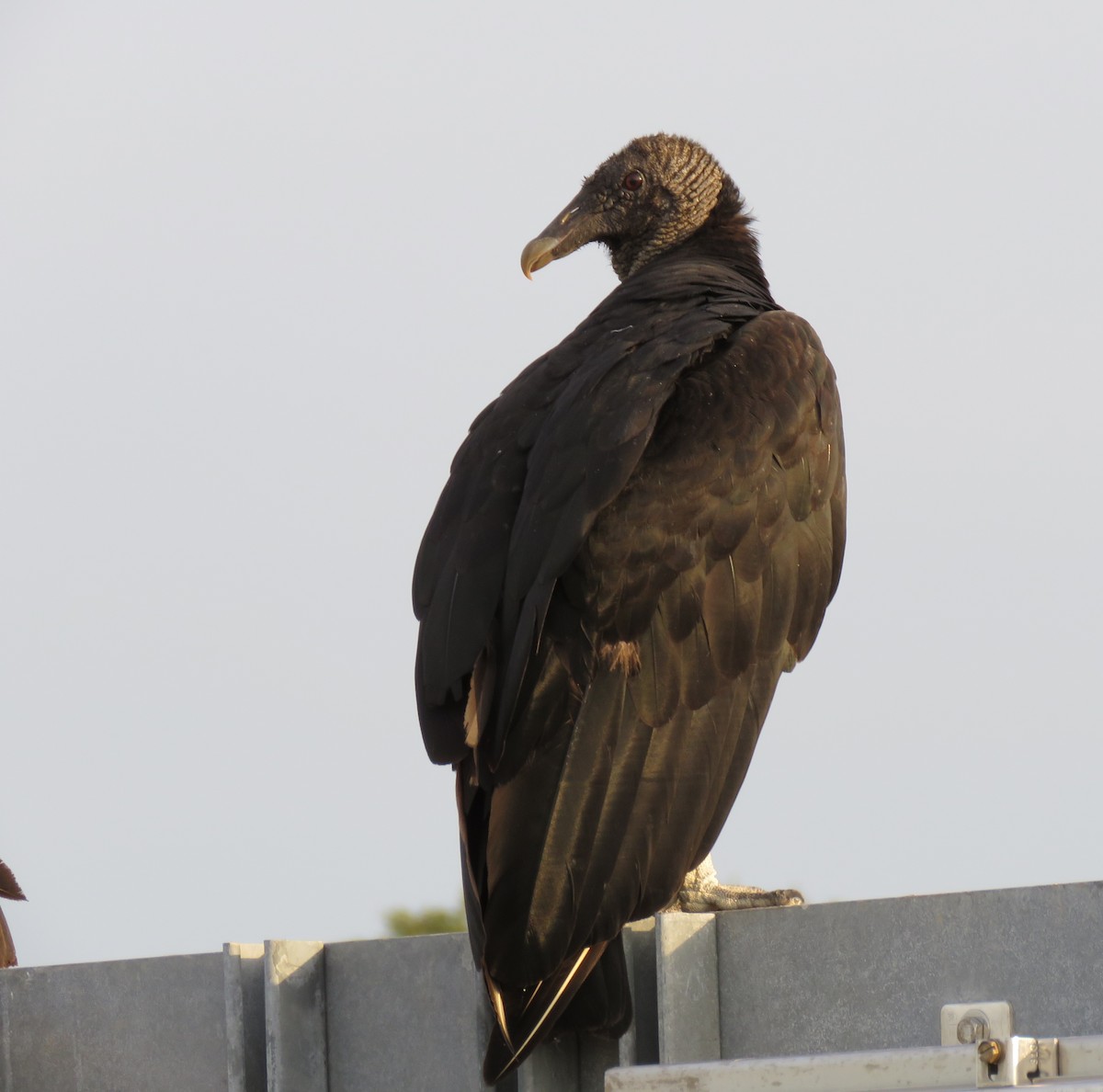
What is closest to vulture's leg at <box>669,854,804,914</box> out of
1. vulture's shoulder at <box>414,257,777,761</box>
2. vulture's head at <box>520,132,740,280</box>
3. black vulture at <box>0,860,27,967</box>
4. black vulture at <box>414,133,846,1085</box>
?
black vulture at <box>414,133,846,1085</box>

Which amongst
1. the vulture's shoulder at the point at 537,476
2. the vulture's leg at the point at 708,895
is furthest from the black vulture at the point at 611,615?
the vulture's leg at the point at 708,895

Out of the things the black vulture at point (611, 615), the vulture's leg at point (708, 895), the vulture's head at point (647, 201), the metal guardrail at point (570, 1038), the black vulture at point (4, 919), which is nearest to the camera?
the metal guardrail at point (570, 1038)

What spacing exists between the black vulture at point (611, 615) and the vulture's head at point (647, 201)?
40.0 inches

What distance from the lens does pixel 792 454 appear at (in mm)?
3736

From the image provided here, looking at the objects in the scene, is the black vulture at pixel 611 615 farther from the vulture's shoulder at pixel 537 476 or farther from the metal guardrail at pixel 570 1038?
the metal guardrail at pixel 570 1038

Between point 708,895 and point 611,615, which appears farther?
point 708,895

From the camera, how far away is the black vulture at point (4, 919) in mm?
4348

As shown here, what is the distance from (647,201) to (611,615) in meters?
1.95

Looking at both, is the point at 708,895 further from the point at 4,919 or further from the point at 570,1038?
the point at 4,919

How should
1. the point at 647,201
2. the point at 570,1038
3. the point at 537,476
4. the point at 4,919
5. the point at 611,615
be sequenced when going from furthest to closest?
the point at 647,201 < the point at 4,919 < the point at 537,476 < the point at 611,615 < the point at 570,1038

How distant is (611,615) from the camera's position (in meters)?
3.45

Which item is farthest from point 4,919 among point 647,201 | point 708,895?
point 647,201

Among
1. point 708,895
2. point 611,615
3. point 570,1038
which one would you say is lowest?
point 570,1038

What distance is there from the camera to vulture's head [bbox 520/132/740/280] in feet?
16.7
